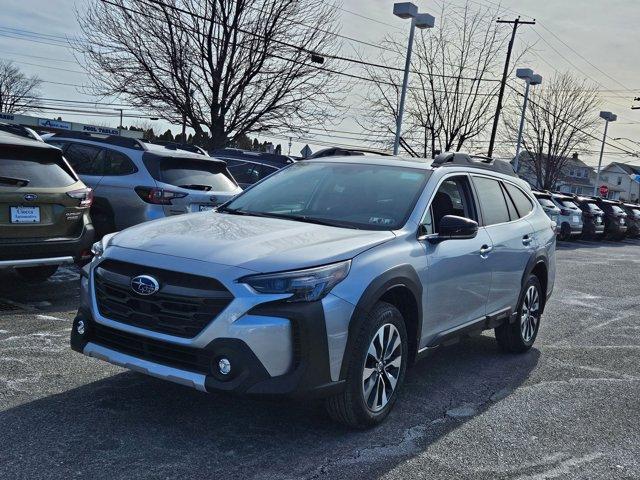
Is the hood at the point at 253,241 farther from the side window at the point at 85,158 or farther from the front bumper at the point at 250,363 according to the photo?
the side window at the point at 85,158

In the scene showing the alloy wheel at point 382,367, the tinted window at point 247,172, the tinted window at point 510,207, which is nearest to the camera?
the alloy wheel at point 382,367

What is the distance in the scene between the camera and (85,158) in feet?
30.8

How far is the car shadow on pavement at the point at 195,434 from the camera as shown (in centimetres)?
348

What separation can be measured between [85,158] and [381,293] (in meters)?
6.54

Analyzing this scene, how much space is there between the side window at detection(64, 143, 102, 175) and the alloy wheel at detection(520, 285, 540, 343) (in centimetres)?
559

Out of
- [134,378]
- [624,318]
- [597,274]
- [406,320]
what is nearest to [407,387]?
[406,320]

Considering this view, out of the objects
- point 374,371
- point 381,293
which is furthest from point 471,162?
point 374,371

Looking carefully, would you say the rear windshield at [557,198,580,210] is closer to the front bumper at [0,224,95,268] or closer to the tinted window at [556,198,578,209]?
the tinted window at [556,198,578,209]

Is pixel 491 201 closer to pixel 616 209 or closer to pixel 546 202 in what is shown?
pixel 546 202

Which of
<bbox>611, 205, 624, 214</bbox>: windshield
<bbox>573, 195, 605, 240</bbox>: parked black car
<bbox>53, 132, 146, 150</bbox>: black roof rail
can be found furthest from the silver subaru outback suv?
<bbox>611, 205, 624, 214</bbox>: windshield

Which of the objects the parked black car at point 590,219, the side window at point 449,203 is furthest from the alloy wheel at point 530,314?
the parked black car at point 590,219

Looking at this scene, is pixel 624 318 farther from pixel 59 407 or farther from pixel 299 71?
pixel 299 71

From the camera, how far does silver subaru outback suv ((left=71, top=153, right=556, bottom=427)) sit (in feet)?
11.8

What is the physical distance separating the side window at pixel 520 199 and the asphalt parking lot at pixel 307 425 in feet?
4.48
